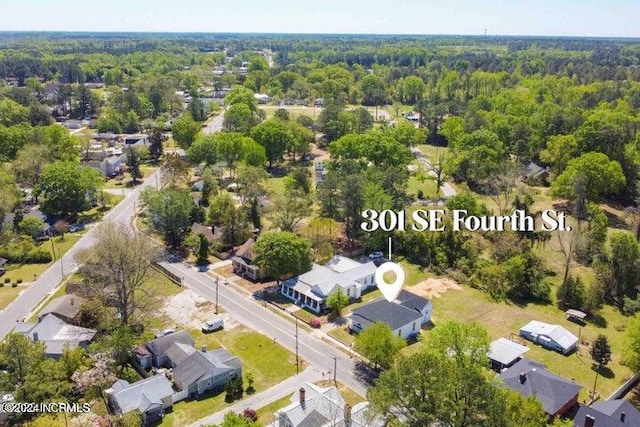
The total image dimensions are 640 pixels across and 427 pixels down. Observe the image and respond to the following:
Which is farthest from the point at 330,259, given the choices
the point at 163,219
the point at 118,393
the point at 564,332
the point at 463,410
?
the point at 463,410

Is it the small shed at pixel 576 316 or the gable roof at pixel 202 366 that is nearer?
the gable roof at pixel 202 366

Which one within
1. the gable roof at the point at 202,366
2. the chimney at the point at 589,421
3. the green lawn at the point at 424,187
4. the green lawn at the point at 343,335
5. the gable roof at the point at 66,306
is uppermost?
the chimney at the point at 589,421

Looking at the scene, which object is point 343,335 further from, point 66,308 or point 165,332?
point 66,308

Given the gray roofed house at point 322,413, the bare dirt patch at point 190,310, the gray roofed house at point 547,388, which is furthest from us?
the bare dirt patch at point 190,310

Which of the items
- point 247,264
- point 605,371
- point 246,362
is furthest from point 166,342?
point 605,371

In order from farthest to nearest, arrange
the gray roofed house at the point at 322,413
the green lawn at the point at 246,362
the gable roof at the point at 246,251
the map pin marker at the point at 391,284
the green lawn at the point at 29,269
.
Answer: the gable roof at the point at 246,251, the green lawn at the point at 29,269, the map pin marker at the point at 391,284, the green lawn at the point at 246,362, the gray roofed house at the point at 322,413

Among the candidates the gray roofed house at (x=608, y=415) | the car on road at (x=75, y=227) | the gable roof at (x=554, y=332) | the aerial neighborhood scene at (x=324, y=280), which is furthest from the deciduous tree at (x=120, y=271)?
the gray roofed house at (x=608, y=415)

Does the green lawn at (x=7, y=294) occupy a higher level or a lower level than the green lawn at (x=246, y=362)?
lower

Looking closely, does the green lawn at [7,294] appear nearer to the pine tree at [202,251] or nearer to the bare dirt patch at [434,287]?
the pine tree at [202,251]
